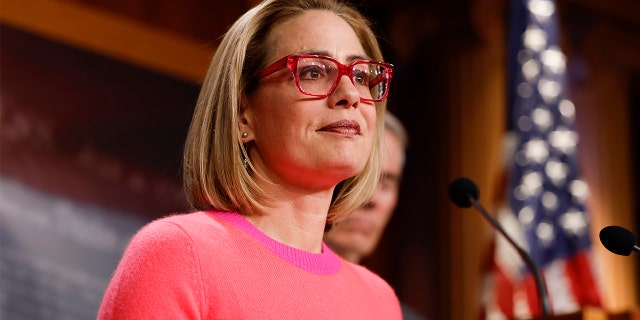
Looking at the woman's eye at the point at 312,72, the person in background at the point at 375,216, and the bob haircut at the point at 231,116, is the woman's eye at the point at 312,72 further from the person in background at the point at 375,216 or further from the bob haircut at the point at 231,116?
the person in background at the point at 375,216

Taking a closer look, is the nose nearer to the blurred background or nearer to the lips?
the lips

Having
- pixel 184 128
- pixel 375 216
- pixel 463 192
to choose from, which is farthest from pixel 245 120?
pixel 184 128

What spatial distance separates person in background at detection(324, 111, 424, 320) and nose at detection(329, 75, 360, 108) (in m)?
1.17

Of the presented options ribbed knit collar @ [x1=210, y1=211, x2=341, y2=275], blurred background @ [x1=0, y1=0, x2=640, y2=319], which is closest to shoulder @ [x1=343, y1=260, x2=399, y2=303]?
ribbed knit collar @ [x1=210, y1=211, x2=341, y2=275]

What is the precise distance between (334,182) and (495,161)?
3.75 m

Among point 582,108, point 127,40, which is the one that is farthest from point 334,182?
point 582,108

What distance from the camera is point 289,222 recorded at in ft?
5.08

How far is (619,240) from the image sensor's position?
1.54 meters

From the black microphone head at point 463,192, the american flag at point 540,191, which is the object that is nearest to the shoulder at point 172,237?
the black microphone head at point 463,192

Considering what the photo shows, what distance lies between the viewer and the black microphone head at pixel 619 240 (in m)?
1.54

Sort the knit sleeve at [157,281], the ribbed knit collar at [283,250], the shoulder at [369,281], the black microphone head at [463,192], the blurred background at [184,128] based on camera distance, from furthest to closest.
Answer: the blurred background at [184,128] < the black microphone head at [463,192] < the shoulder at [369,281] < the ribbed knit collar at [283,250] < the knit sleeve at [157,281]

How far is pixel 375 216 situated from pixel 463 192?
3.52 feet

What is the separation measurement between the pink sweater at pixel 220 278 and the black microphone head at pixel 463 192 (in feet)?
1.38

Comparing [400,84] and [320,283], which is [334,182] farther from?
[400,84]
